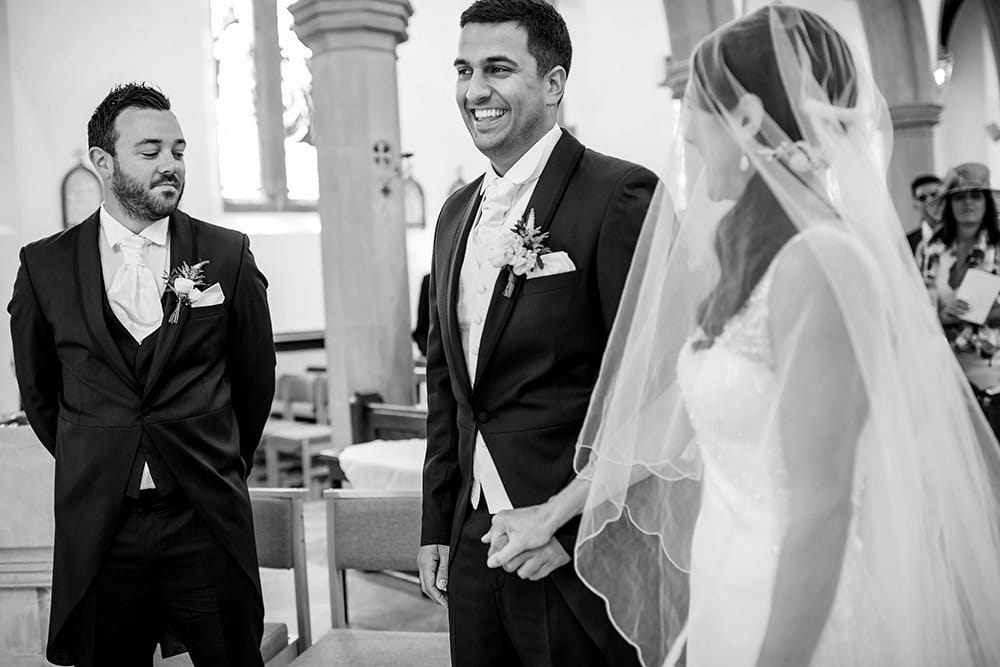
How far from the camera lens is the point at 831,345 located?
46.1 inches

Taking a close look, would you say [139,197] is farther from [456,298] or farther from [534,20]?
[534,20]

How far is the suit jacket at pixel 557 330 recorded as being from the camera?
1705 mm

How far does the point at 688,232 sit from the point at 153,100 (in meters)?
1.42

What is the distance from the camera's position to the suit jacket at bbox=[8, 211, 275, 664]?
2.15m

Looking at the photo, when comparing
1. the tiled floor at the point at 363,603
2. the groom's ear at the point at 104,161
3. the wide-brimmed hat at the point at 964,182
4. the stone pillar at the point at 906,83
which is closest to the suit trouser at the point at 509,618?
the groom's ear at the point at 104,161

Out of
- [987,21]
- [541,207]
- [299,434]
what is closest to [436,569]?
[541,207]

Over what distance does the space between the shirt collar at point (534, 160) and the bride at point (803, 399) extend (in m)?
0.37

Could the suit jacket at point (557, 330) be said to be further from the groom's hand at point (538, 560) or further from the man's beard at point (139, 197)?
the man's beard at point (139, 197)

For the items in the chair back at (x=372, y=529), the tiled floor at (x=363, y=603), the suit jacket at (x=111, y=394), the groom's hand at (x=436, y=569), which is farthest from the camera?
the tiled floor at (x=363, y=603)

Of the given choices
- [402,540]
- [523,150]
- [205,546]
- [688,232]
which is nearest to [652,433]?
[688,232]

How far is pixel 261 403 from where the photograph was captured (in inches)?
97.7

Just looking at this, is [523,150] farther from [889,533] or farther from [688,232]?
[889,533]

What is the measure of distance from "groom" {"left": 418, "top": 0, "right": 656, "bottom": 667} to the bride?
17 cm

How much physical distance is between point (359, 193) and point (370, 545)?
3.33 metres
